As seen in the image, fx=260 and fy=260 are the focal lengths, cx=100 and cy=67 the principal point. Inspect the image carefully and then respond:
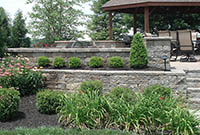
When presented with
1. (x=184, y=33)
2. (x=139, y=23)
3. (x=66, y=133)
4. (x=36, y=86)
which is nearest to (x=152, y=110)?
(x=66, y=133)

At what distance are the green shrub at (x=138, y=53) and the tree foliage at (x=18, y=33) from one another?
503 cm

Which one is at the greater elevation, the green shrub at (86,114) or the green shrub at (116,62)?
the green shrub at (116,62)

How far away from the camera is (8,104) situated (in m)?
5.00

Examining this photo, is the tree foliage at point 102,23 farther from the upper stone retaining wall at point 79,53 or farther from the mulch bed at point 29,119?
the mulch bed at point 29,119

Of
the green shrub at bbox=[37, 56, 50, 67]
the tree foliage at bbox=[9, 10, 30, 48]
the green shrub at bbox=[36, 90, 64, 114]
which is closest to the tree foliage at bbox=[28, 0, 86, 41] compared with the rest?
the tree foliage at bbox=[9, 10, 30, 48]

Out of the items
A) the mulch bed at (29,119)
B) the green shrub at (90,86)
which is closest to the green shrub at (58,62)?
the green shrub at (90,86)

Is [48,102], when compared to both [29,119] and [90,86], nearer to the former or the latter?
[29,119]

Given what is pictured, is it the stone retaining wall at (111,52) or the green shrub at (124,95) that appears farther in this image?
the stone retaining wall at (111,52)

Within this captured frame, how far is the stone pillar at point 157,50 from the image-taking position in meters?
6.99

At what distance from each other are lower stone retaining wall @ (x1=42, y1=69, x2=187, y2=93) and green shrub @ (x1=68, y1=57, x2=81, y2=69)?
0.61m

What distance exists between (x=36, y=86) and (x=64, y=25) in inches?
325

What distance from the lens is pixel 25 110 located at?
565cm

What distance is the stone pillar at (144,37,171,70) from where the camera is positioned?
699cm

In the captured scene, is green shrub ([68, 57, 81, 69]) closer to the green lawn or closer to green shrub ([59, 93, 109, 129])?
green shrub ([59, 93, 109, 129])
